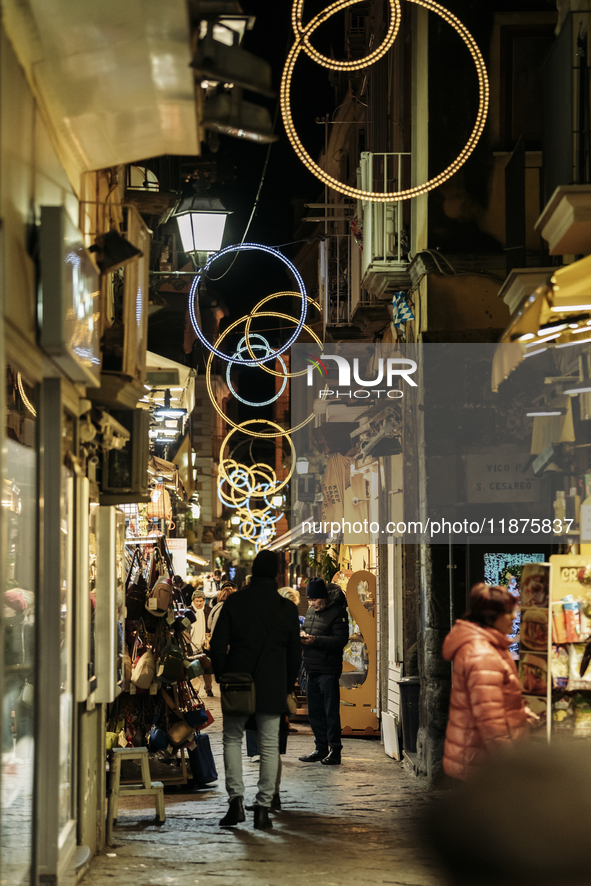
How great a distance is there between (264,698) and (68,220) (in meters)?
5.00

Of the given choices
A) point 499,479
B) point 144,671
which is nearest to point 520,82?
point 499,479

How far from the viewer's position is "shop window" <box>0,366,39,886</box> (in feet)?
17.5

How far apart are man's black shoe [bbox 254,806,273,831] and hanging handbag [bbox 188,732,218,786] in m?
1.82

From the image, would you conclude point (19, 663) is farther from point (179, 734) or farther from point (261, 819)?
point (179, 734)

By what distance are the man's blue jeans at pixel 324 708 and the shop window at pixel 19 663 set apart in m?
5.89

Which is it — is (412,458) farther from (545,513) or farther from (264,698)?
(264,698)

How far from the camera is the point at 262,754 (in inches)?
361

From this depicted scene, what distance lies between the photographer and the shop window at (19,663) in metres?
5.33

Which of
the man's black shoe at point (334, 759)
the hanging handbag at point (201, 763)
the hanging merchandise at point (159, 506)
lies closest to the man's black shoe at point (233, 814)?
the hanging handbag at point (201, 763)

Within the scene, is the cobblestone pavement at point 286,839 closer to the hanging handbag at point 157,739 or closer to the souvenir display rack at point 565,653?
the hanging handbag at point 157,739

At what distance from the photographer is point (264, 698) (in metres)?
9.19

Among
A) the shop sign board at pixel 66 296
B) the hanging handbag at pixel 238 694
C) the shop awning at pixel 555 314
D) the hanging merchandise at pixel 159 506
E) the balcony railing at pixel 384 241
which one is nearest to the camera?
the shop sign board at pixel 66 296

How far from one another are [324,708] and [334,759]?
0.69m

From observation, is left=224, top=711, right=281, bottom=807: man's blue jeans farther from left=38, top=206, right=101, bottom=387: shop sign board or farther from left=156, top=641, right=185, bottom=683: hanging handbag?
left=38, top=206, right=101, bottom=387: shop sign board
